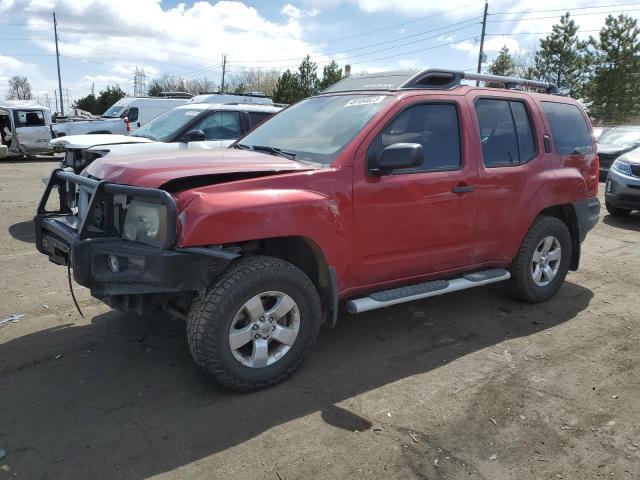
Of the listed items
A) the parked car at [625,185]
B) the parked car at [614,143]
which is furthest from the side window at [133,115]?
the parked car at [614,143]

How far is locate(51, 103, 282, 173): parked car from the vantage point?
6.99 meters

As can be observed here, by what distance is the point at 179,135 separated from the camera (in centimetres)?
802

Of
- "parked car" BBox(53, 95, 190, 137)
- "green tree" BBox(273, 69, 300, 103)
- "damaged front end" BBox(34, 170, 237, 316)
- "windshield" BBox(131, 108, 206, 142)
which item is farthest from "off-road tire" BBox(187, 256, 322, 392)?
"green tree" BBox(273, 69, 300, 103)

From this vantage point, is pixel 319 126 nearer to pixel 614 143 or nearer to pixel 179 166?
pixel 179 166

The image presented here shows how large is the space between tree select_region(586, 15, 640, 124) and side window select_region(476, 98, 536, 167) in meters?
33.4

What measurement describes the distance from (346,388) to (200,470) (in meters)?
1.15

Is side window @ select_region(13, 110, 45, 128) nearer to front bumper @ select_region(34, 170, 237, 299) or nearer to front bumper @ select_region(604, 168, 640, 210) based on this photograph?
front bumper @ select_region(604, 168, 640, 210)

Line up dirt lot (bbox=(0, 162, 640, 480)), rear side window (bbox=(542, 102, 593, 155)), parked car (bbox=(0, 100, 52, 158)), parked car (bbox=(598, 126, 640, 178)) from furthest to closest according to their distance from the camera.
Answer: parked car (bbox=(0, 100, 52, 158)) → parked car (bbox=(598, 126, 640, 178)) → rear side window (bbox=(542, 102, 593, 155)) → dirt lot (bbox=(0, 162, 640, 480))

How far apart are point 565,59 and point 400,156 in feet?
121

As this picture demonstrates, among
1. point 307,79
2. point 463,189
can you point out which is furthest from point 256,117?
point 307,79

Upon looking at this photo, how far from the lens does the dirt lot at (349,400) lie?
109 inches

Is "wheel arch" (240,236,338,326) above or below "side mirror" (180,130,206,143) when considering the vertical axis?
below

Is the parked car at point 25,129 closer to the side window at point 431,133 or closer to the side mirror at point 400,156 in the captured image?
the side window at point 431,133

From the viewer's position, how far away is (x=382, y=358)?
13.1 ft
